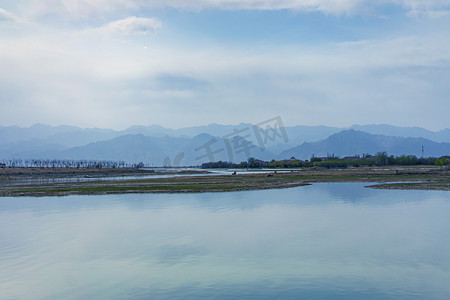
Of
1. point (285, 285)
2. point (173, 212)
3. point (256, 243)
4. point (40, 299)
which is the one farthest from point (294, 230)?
point (40, 299)

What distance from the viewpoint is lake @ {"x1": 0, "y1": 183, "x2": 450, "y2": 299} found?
13.5m

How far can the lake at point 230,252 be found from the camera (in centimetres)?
1348

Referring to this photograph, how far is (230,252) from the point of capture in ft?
60.0

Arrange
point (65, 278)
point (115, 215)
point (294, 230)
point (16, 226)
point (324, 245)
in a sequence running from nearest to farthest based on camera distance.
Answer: point (65, 278)
point (324, 245)
point (294, 230)
point (16, 226)
point (115, 215)

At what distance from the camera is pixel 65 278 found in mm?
15109

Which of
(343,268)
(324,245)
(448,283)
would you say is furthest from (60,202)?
(448,283)

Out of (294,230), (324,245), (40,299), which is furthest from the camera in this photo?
(294,230)

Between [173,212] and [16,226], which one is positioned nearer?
[16,226]

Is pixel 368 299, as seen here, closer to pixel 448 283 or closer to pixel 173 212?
pixel 448 283

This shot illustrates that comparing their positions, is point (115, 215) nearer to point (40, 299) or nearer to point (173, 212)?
point (173, 212)

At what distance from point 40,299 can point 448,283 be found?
1421 centimetres

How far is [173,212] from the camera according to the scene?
31109 millimetres

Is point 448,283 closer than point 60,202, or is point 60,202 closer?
point 448,283

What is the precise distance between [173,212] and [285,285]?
18617 millimetres
